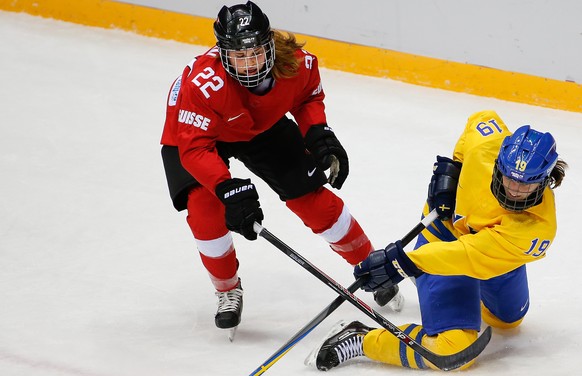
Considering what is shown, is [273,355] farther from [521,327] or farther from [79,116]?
[79,116]

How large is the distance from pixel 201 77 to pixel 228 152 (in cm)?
36

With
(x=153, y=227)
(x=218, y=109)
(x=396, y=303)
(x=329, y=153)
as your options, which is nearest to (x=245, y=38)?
(x=218, y=109)

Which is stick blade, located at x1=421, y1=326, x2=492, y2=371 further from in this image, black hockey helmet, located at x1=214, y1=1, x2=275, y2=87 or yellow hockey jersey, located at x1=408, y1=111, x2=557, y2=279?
black hockey helmet, located at x1=214, y1=1, x2=275, y2=87

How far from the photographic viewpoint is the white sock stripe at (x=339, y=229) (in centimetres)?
350

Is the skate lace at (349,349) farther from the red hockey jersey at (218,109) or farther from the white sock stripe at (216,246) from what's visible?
the red hockey jersey at (218,109)

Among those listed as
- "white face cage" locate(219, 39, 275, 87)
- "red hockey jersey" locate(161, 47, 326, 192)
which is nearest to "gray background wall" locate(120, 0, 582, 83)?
"red hockey jersey" locate(161, 47, 326, 192)

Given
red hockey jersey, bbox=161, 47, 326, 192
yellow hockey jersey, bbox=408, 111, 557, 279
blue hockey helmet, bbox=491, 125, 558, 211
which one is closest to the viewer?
blue hockey helmet, bbox=491, 125, 558, 211

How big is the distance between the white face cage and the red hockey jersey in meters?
0.08

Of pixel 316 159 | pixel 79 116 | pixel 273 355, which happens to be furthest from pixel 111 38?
pixel 273 355

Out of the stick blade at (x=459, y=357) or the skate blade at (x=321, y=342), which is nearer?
the stick blade at (x=459, y=357)

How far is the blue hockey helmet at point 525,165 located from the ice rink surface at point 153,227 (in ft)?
2.10

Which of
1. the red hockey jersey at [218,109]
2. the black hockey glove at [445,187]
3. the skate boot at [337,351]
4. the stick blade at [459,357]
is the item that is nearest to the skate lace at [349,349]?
the skate boot at [337,351]

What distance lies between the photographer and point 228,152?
3.45m

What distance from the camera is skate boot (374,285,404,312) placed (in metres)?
3.58
